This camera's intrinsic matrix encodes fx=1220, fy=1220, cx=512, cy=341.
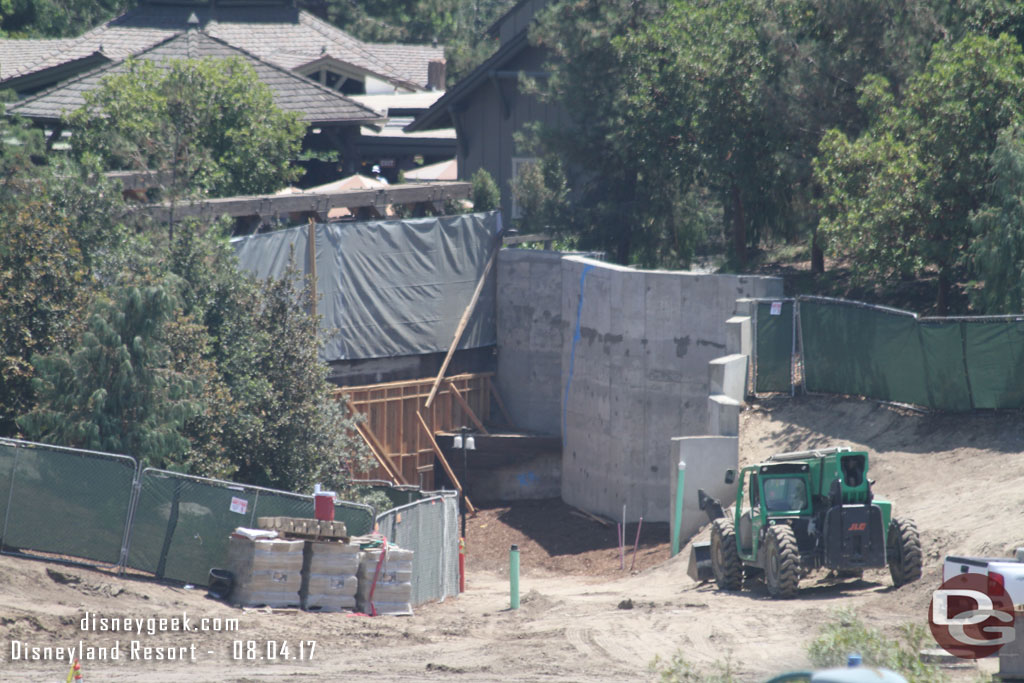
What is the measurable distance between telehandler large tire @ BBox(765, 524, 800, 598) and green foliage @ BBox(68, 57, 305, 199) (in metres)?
17.5

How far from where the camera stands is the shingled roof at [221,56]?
122ft

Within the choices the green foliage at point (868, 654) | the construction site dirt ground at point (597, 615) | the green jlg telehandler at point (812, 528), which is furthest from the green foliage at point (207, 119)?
the green foliage at point (868, 654)

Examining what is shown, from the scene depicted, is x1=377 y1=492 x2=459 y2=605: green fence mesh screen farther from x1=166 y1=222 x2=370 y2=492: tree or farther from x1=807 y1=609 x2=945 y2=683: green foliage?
x1=807 y1=609 x2=945 y2=683: green foliage

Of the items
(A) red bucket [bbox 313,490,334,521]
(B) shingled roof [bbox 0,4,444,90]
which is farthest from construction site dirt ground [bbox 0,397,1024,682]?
(B) shingled roof [bbox 0,4,444,90]

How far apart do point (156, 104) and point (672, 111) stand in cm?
1321

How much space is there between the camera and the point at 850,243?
23.8 m

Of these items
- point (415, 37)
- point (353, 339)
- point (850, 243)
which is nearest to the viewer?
point (850, 243)

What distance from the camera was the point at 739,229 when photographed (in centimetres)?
3089

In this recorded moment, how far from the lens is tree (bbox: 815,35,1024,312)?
22.6 meters

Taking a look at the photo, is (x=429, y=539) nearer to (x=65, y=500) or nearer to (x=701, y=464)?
(x=65, y=500)

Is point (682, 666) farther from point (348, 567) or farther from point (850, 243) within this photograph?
point (850, 243)

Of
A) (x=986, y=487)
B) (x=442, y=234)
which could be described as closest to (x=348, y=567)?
(x=986, y=487)

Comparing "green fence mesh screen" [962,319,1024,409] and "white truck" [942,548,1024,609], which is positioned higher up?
"green fence mesh screen" [962,319,1024,409]

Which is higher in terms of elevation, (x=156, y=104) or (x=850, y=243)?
(x=156, y=104)
